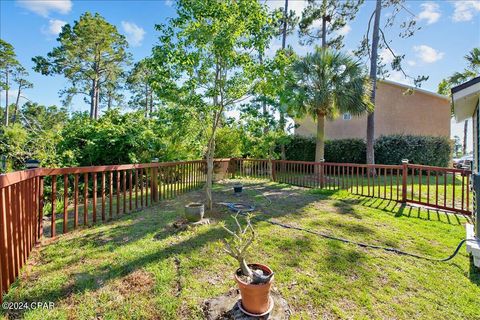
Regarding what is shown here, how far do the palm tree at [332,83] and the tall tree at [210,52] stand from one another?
5.36m

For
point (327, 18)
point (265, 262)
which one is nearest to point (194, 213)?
point (265, 262)

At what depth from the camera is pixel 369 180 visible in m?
8.67

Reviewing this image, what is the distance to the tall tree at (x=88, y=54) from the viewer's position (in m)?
16.5

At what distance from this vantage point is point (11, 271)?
237 cm

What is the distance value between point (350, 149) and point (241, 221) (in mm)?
11188

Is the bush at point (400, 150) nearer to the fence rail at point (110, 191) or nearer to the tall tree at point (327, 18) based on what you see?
the fence rail at point (110, 191)

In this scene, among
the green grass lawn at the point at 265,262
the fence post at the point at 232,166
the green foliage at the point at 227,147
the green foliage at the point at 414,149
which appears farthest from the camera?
the green foliage at the point at 414,149

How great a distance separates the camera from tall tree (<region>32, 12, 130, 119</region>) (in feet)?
54.0

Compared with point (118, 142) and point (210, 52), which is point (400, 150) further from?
point (118, 142)

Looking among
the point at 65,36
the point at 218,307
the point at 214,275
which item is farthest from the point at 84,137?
the point at 65,36

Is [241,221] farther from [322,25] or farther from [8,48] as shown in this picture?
[8,48]

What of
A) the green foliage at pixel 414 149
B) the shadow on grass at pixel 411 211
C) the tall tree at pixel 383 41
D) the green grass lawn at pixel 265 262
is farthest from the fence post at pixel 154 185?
the green foliage at pixel 414 149

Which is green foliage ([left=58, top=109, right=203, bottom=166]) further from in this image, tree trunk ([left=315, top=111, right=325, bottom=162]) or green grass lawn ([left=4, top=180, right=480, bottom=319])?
tree trunk ([left=315, top=111, right=325, bottom=162])

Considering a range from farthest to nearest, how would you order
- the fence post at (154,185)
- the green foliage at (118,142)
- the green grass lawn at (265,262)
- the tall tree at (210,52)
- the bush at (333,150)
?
the bush at (333,150), the green foliage at (118,142), the fence post at (154,185), the tall tree at (210,52), the green grass lawn at (265,262)
